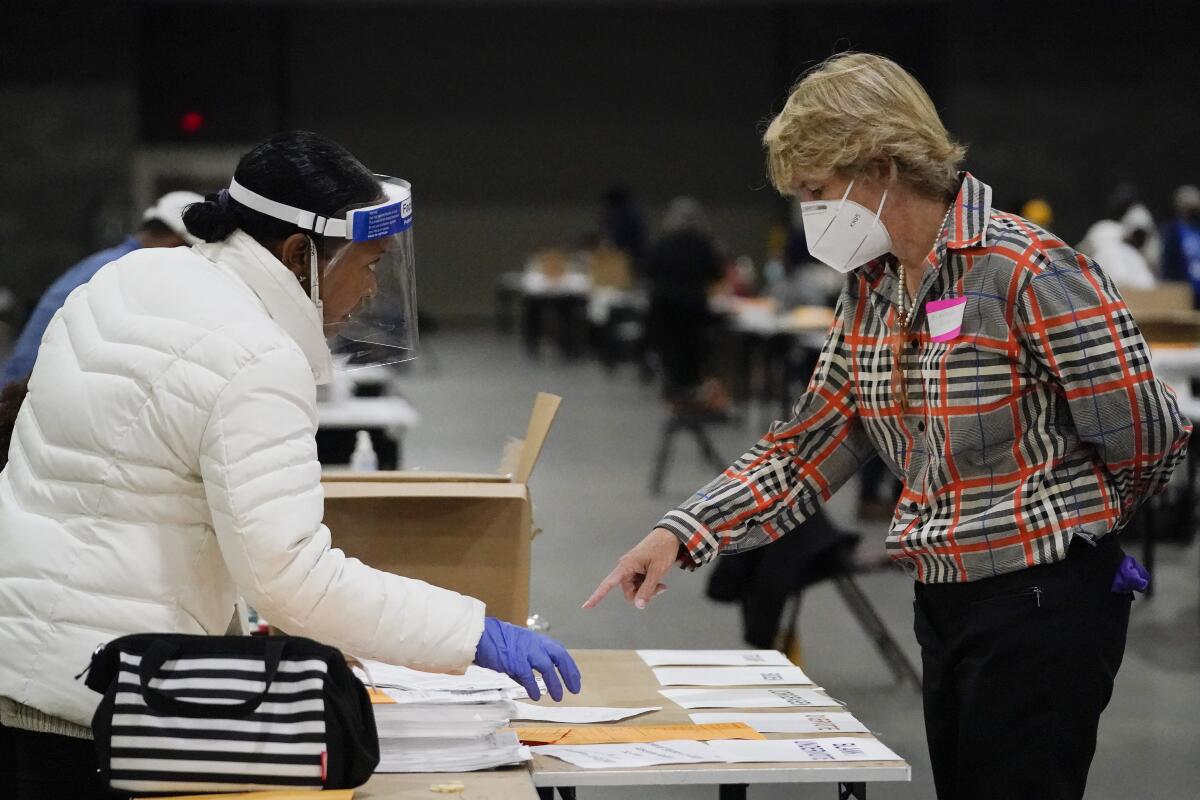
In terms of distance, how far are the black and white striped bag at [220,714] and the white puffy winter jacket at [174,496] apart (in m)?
0.08

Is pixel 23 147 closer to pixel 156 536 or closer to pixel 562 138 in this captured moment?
pixel 562 138

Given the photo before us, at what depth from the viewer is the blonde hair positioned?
2072 mm

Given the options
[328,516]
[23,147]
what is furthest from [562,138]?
[328,516]

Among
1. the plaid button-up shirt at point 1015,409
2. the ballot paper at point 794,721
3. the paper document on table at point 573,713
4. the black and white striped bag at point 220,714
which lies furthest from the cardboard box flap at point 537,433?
the black and white striped bag at point 220,714

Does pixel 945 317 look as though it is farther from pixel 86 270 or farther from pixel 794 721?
pixel 86 270

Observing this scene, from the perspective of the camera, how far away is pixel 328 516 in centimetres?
266

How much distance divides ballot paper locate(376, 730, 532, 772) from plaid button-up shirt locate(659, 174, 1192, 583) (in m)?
0.62

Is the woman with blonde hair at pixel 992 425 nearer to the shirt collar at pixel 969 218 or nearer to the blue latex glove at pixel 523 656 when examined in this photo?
the shirt collar at pixel 969 218

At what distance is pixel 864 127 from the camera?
207 centimetres

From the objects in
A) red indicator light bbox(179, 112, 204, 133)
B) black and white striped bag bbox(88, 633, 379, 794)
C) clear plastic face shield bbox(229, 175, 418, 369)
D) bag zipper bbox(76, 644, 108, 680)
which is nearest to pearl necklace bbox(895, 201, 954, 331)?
clear plastic face shield bbox(229, 175, 418, 369)

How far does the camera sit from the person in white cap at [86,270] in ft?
15.5

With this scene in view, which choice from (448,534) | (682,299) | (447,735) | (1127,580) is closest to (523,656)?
(447,735)

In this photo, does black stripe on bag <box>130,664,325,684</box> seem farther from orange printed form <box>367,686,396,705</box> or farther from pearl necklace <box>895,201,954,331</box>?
Answer: pearl necklace <box>895,201,954,331</box>

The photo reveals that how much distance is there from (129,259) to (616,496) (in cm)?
685
